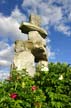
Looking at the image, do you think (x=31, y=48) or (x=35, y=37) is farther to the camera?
(x=35, y=37)

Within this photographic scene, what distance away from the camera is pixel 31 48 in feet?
39.2

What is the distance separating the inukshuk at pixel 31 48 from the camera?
1159 cm

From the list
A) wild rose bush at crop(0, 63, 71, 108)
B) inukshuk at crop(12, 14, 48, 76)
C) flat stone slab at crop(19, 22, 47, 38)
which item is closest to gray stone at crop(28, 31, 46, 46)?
inukshuk at crop(12, 14, 48, 76)

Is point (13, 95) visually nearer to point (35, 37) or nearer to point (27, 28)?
point (35, 37)

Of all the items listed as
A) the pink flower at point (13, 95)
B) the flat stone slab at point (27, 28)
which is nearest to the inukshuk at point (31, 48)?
the flat stone slab at point (27, 28)

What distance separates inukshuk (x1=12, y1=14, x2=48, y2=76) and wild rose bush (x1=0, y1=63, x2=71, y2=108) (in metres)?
0.55

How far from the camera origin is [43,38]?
13188 millimetres

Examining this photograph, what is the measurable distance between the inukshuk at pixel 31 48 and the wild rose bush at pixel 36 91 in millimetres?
548

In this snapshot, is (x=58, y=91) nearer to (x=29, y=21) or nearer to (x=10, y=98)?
(x=10, y=98)

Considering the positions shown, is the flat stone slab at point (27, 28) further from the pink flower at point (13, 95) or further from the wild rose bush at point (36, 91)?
the pink flower at point (13, 95)

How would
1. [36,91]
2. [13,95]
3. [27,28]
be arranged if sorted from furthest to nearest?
[27,28] < [36,91] < [13,95]

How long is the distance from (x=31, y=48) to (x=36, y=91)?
2921mm

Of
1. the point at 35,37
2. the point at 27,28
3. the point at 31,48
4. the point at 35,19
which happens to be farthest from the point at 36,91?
the point at 35,19

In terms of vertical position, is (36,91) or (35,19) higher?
(35,19)
